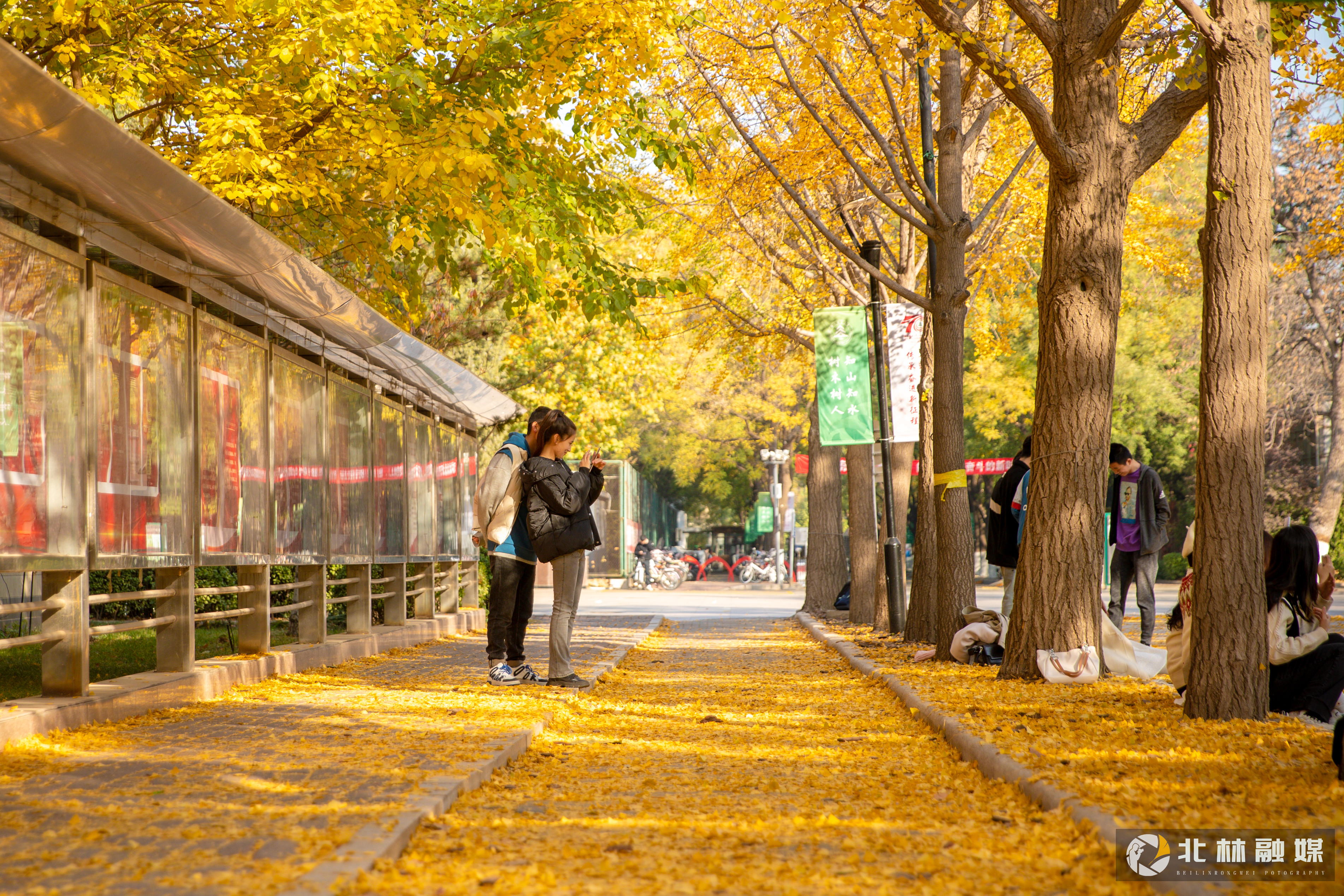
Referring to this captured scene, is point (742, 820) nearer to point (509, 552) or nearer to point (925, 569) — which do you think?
point (509, 552)

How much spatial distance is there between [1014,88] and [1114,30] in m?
0.71

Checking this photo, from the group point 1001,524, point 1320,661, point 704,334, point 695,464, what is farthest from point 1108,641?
point 695,464

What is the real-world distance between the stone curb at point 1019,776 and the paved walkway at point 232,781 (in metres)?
2.38

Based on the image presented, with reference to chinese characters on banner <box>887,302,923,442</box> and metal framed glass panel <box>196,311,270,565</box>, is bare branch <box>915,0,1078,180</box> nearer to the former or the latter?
chinese characters on banner <box>887,302,923,442</box>

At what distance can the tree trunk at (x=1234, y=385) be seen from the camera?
6.71 metres

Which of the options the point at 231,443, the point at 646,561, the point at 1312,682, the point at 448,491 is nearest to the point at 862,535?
the point at 448,491

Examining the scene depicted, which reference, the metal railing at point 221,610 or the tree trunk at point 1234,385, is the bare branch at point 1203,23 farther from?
the metal railing at point 221,610

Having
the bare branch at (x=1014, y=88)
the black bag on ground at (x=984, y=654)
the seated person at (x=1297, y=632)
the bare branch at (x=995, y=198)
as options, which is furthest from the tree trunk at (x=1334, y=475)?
the seated person at (x=1297, y=632)

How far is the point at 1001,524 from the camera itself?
1134cm

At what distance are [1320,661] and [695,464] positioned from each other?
43.2m

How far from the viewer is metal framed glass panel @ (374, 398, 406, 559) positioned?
45.3 feet

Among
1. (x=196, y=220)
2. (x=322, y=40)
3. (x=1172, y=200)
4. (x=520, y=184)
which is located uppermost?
(x=1172, y=200)

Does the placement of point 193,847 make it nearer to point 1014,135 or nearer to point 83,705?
point 83,705

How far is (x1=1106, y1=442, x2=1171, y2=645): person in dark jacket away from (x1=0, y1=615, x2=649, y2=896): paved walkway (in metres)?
5.98
